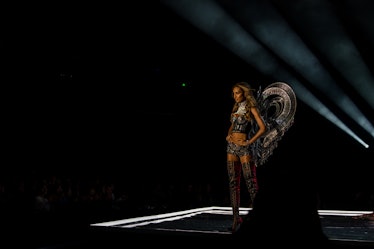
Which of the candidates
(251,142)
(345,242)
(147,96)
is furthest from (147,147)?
(345,242)

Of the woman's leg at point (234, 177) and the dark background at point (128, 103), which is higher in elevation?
the dark background at point (128, 103)

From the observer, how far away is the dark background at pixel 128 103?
685cm

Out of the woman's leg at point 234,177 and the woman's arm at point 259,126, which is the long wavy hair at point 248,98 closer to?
the woman's arm at point 259,126

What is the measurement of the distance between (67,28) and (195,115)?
3804 millimetres

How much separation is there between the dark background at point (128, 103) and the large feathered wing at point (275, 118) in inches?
85.2

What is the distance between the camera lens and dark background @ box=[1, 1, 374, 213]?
22.5 ft

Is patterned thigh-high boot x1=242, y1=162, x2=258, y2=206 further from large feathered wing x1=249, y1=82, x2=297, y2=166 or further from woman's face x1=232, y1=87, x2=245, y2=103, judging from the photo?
woman's face x1=232, y1=87, x2=245, y2=103

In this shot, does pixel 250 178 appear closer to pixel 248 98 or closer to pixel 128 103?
pixel 248 98

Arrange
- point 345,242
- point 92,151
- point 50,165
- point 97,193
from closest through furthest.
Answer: point 345,242 → point 97,193 → point 50,165 → point 92,151

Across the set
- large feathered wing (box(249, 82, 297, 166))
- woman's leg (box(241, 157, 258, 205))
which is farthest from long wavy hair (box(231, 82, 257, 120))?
woman's leg (box(241, 157, 258, 205))

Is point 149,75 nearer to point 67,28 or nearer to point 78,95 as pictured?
point 78,95

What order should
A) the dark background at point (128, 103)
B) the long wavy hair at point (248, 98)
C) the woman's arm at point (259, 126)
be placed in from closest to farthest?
1. the woman's arm at point (259, 126)
2. the long wavy hair at point (248, 98)
3. the dark background at point (128, 103)

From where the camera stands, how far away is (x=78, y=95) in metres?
8.59

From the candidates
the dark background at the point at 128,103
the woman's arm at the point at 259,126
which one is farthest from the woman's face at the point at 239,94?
the dark background at the point at 128,103
